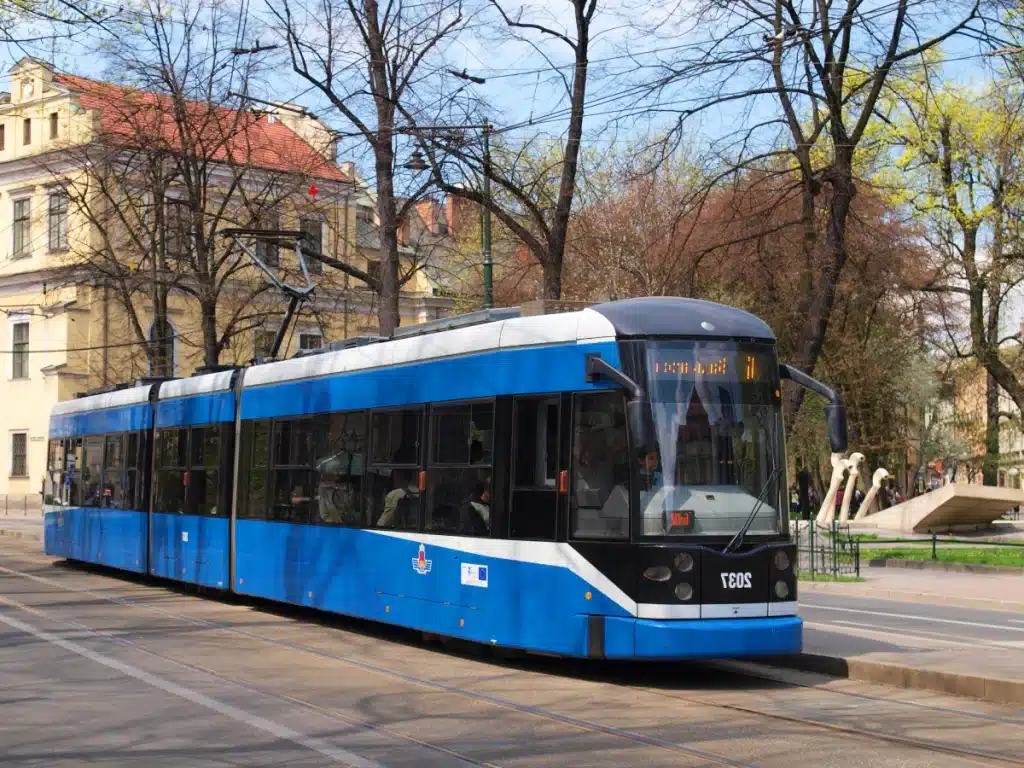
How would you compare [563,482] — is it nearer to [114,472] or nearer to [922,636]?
[922,636]

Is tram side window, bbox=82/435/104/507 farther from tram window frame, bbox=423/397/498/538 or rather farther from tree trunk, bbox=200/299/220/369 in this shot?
tram window frame, bbox=423/397/498/538

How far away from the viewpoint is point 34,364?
56.0m

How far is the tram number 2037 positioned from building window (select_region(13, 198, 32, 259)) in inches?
1884

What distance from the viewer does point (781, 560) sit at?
496 inches

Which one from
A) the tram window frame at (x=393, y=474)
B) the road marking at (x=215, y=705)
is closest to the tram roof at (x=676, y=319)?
the tram window frame at (x=393, y=474)

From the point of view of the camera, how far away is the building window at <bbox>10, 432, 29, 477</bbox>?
2218 inches

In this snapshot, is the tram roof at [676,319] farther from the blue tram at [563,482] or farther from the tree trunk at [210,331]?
the tree trunk at [210,331]

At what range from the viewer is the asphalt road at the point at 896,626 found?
15305 millimetres

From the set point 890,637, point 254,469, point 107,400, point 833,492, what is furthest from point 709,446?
point 833,492

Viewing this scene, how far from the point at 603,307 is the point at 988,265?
36801mm

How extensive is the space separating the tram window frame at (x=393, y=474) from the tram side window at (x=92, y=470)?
11311mm

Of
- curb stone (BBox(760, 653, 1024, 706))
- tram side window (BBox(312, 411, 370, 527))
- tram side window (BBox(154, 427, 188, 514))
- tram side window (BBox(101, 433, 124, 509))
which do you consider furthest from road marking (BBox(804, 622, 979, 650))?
tram side window (BBox(101, 433, 124, 509))

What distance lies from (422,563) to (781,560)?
3658mm

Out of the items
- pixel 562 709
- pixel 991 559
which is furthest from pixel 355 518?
pixel 991 559
